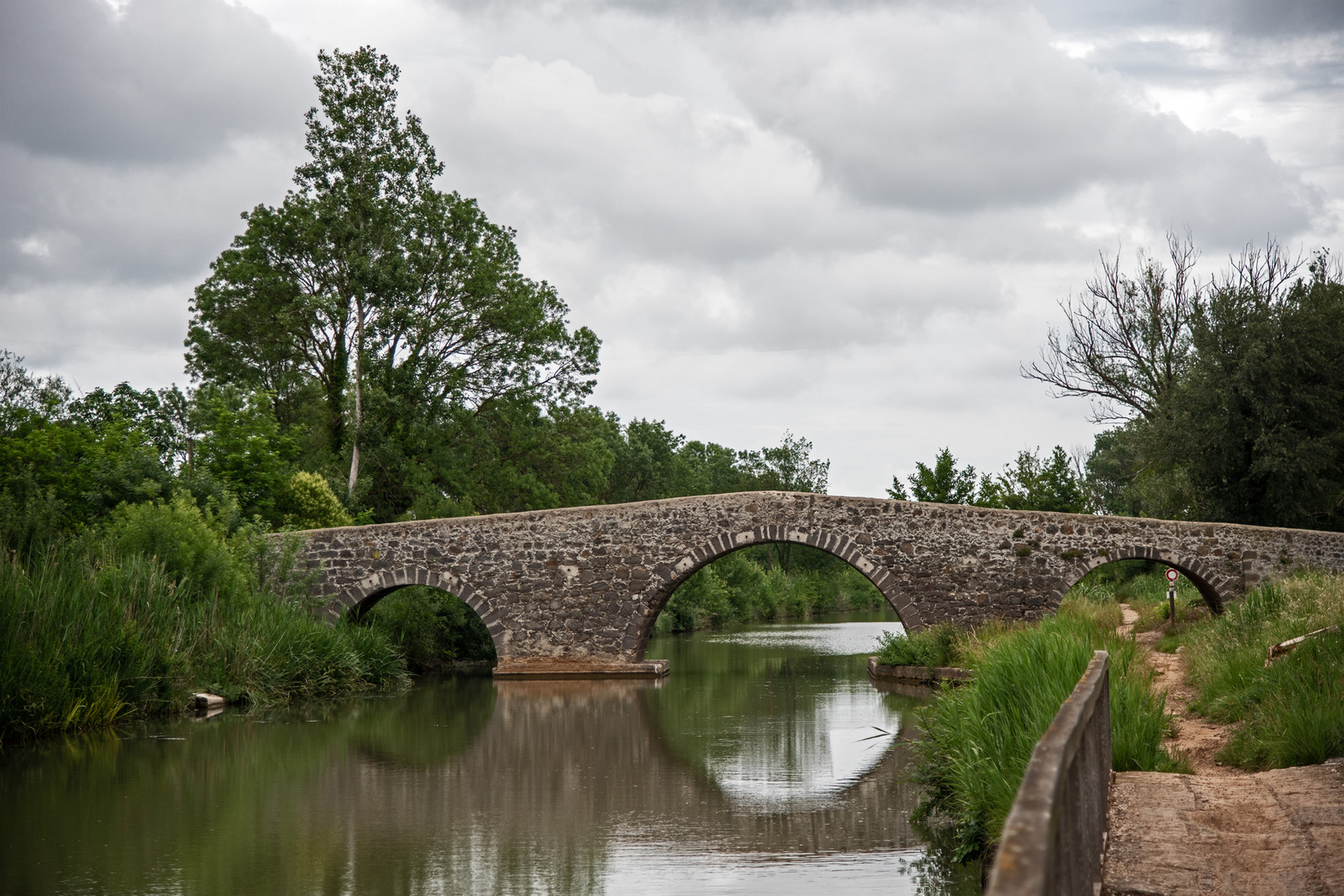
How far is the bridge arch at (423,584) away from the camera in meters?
17.6

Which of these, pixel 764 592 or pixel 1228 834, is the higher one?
pixel 764 592

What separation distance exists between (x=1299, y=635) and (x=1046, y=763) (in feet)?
23.3

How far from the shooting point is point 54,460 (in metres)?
17.6

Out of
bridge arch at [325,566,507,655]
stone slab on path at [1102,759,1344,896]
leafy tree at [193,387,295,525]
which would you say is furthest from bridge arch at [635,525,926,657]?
stone slab on path at [1102,759,1344,896]

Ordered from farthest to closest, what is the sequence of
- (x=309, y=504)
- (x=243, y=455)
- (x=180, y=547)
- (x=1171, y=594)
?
(x=309, y=504), (x=243, y=455), (x=1171, y=594), (x=180, y=547)

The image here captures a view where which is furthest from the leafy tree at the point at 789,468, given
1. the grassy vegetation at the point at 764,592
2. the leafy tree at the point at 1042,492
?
the leafy tree at the point at 1042,492

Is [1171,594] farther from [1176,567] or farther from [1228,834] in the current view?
[1228,834]

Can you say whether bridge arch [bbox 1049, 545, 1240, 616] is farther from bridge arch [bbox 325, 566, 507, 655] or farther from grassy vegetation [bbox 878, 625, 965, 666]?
bridge arch [bbox 325, 566, 507, 655]

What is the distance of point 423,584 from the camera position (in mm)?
17688

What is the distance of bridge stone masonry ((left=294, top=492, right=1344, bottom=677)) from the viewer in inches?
658

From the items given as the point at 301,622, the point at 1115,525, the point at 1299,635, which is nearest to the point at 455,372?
the point at 301,622

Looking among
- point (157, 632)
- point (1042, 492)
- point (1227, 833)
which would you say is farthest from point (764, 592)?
point (1227, 833)

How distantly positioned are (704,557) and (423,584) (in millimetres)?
4226

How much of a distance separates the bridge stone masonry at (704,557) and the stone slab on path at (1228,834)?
11.2 m
